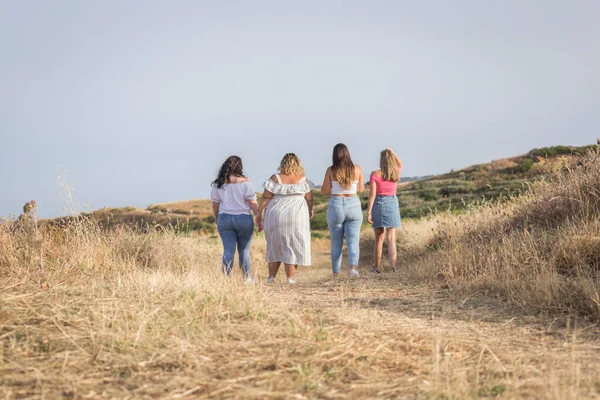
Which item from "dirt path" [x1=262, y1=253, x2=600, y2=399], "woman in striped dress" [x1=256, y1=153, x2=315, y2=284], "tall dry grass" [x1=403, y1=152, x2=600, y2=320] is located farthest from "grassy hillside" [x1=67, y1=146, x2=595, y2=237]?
"dirt path" [x1=262, y1=253, x2=600, y2=399]

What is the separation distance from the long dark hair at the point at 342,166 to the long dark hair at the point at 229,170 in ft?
5.04

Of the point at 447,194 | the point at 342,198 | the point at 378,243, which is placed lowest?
the point at 378,243

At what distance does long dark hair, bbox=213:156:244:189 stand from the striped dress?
1.63 feet

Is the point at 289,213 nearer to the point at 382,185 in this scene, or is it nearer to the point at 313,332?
the point at 382,185

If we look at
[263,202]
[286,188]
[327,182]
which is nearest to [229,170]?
[263,202]

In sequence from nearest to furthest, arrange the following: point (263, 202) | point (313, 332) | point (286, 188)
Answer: point (313, 332), point (286, 188), point (263, 202)

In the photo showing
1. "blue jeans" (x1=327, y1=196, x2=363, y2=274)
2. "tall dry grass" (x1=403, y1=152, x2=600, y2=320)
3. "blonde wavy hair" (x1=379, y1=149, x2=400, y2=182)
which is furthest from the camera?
"blonde wavy hair" (x1=379, y1=149, x2=400, y2=182)

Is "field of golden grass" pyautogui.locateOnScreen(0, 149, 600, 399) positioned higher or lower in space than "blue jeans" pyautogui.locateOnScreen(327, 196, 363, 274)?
lower

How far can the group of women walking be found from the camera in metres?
9.36

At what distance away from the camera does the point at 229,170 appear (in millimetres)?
9453

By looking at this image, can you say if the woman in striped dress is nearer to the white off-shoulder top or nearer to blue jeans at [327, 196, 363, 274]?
the white off-shoulder top

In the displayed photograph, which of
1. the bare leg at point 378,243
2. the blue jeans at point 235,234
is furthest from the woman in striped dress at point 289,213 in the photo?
the bare leg at point 378,243

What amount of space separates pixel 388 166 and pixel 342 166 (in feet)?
3.22

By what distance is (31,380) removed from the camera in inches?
155
